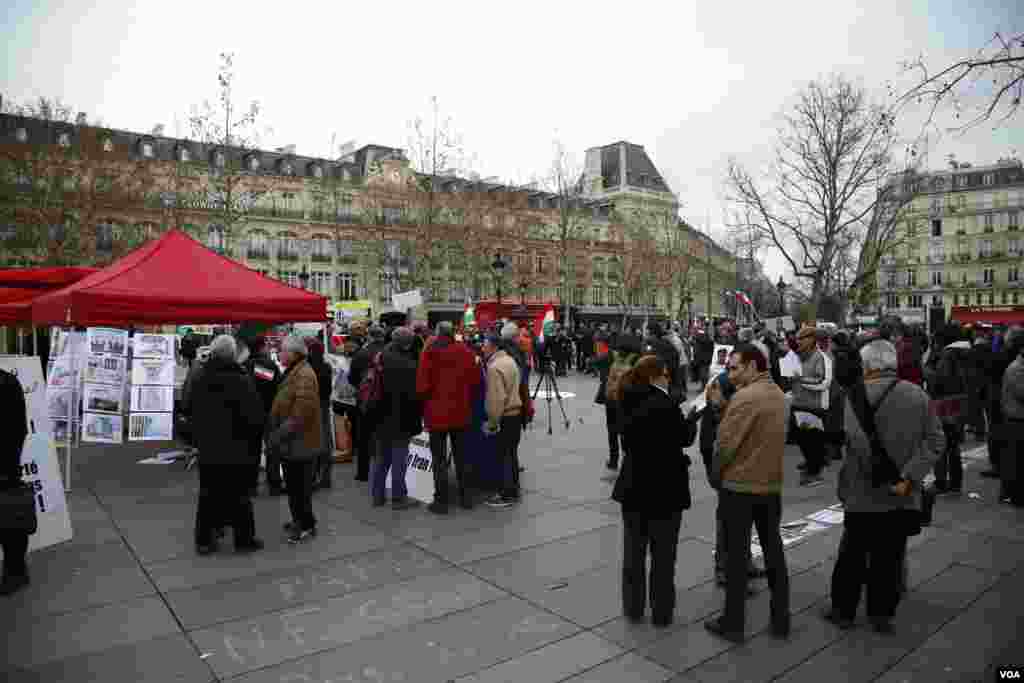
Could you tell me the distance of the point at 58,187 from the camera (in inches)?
1147

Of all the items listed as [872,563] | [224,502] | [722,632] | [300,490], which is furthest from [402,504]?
[872,563]

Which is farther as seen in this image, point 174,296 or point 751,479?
point 174,296

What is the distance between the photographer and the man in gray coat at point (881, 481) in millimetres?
4105

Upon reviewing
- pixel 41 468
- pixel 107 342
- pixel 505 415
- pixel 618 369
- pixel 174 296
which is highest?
pixel 174 296

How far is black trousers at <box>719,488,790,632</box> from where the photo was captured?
408 centimetres

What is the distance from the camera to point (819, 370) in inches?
340

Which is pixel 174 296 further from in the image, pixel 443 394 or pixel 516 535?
pixel 516 535

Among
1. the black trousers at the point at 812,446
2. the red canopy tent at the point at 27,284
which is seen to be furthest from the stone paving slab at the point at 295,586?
the red canopy tent at the point at 27,284

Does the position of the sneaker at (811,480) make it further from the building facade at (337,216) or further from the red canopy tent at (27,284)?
the building facade at (337,216)

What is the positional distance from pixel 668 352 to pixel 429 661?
5749 millimetres

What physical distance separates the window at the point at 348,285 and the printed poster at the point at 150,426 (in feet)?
159

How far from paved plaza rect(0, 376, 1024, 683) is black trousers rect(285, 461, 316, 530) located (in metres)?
0.23

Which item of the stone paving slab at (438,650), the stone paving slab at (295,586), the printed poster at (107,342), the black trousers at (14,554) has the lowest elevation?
the stone paving slab at (295,586)

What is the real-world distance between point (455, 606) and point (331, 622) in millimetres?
845
